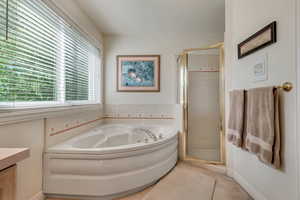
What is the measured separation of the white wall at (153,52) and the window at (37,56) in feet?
2.73

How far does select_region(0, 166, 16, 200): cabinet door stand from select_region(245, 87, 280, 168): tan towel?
5.55 ft

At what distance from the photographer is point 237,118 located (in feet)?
5.90

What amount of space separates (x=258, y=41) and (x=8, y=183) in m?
2.08

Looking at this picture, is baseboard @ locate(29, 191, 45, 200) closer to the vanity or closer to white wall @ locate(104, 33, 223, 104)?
the vanity

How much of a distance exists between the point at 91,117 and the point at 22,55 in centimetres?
157

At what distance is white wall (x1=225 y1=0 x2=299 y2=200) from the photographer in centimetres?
121

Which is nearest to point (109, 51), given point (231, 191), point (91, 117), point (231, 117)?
point (91, 117)

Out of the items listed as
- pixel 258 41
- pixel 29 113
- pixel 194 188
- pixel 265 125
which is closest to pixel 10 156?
pixel 29 113

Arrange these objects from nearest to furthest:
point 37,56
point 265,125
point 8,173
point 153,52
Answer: point 8,173 → point 265,125 → point 37,56 → point 153,52

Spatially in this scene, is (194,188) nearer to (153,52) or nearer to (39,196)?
(39,196)

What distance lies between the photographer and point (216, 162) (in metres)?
2.47

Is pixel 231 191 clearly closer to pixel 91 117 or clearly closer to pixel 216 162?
pixel 216 162

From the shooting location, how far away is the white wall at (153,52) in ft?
10.5

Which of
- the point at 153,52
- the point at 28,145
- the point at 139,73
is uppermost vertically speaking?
the point at 153,52
